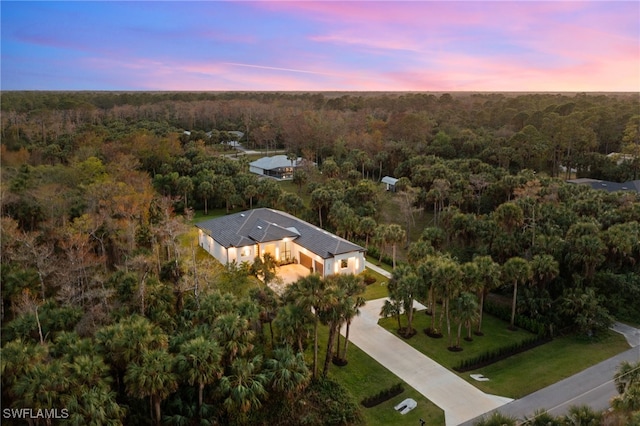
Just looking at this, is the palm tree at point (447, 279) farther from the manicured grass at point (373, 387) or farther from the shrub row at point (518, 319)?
the shrub row at point (518, 319)

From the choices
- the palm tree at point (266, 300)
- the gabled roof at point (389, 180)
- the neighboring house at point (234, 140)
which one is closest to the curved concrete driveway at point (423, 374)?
the palm tree at point (266, 300)

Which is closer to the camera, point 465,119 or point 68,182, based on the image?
point 68,182

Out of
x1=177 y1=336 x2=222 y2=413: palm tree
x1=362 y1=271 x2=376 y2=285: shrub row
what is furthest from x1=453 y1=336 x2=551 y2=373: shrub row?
x1=177 y1=336 x2=222 y2=413: palm tree

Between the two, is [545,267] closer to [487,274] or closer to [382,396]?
[487,274]

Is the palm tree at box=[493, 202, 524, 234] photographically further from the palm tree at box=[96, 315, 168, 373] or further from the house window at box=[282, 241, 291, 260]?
the palm tree at box=[96, 315, 168, 373]

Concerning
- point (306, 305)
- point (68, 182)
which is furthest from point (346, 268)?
point (68, 182)

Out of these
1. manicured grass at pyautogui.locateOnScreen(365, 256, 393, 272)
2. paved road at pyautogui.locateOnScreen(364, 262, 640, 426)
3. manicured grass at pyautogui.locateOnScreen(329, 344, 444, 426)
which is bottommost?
manicured grass at pyautogui.locateOnScreen(329, 344, 444, 426)

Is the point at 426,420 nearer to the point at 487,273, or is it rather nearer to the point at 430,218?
the point at 487,273
